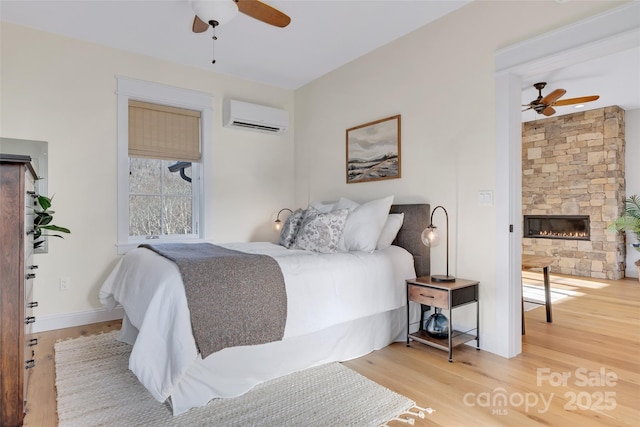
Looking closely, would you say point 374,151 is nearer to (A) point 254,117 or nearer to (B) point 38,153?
(A) point 254,117

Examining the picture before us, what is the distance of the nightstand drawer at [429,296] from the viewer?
244cm

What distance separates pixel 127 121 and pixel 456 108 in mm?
3076

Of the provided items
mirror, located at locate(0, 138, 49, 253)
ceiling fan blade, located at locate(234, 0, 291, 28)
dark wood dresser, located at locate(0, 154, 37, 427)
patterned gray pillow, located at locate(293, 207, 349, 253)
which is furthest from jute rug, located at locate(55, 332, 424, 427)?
ceiling fan blade, located at locate(234, 0, 291, 28)

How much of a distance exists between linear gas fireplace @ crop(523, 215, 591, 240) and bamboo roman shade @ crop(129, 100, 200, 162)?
569 centimetres

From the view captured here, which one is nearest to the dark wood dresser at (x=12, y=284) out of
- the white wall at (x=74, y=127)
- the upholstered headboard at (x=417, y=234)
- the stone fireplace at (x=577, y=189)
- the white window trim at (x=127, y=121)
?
the white wall at (x=74, y=127)

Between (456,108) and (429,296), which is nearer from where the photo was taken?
(429,296)

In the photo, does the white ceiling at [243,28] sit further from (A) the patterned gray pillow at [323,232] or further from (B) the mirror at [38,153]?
(A) the patterned gray pillow at [323,232]

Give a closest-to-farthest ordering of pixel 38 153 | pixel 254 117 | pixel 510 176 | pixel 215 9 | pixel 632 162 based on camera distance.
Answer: pixel 215 9, pixel 510 176, pixel 38 153, pixel 254 117, pixel 632 162

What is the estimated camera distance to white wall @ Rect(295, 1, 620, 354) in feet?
8.45

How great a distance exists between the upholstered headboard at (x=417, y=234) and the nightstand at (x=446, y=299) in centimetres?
23

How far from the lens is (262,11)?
2334mm

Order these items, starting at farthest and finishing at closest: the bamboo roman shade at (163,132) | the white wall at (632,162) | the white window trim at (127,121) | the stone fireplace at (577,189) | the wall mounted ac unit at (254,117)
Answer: the white wall at (632,162) → the stone fireplace at (577,189) → the wall mounted ac unit at (254,117) → the bamboo roman shade at (163,132) → the white window trim at (127,121)

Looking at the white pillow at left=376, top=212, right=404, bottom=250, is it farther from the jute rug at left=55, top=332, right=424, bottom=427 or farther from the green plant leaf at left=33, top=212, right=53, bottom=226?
the green plant leaf at left=33, top=212, right=53, bottom=226

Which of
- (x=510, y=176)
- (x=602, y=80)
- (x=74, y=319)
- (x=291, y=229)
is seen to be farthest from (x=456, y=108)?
(x=74, y=319)
